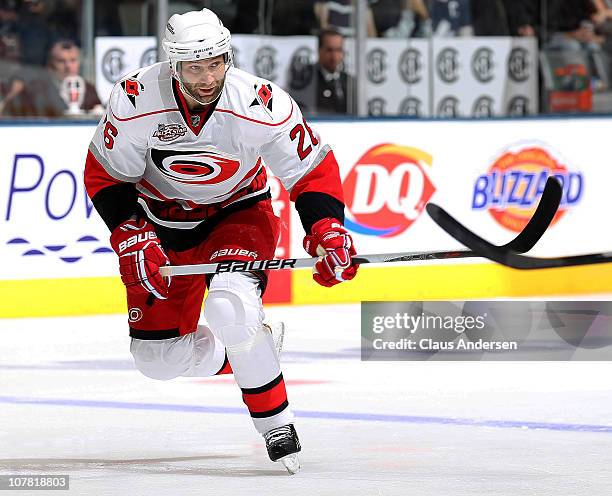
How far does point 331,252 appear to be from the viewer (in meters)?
3.99

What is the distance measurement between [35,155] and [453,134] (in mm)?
2140

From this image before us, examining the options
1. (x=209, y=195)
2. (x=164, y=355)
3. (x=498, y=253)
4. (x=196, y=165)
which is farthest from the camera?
(x=498, y=253)

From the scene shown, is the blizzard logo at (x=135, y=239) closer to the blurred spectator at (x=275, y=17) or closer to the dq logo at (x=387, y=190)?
the dq logo at (x=387, y=190)

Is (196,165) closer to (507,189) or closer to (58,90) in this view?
(58,90)

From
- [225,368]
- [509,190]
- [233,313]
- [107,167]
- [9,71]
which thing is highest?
[107,167]

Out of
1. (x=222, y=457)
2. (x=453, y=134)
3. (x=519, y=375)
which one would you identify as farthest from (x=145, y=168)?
(x=453, y=134)

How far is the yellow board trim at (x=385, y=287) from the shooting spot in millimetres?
7152

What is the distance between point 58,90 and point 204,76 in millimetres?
4010

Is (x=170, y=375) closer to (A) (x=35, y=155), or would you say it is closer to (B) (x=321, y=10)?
(A) (x=35, y=155)

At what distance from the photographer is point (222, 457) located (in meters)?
4.25

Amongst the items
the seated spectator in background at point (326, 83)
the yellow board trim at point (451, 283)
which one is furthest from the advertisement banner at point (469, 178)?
the seated spectator in background at point (326, 83)

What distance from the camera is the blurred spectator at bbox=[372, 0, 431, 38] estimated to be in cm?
857

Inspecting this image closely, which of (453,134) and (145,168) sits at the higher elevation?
(145,168)

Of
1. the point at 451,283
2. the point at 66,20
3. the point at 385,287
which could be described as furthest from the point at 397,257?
the point at 66,20
